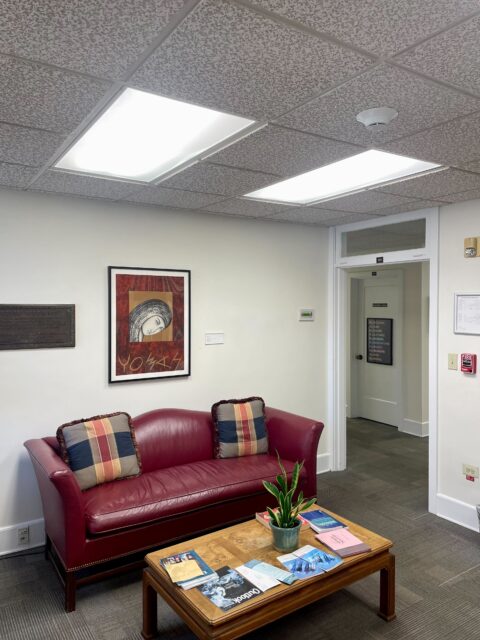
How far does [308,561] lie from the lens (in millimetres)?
2354

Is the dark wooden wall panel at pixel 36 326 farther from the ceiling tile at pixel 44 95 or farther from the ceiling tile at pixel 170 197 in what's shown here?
the ceiling tile at pixel 44 95

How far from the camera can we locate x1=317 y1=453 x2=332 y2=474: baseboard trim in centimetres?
477

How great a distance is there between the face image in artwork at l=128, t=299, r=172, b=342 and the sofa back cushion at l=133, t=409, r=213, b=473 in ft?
2.03

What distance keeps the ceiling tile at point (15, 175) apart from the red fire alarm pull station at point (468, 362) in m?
3.21

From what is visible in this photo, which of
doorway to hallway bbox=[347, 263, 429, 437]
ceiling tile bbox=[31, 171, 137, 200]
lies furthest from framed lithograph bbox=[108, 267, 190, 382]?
doorway to hallway bbox=[347, 263, 429, 437]

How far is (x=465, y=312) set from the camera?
3602 mm

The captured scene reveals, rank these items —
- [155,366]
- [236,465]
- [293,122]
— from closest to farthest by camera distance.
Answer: [293,122] → [236,465] → [155,366]

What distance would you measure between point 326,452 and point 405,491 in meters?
0.84

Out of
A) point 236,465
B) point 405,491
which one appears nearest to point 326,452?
point 405,491

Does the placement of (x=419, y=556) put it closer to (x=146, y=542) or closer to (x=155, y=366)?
(x=146, y=542)

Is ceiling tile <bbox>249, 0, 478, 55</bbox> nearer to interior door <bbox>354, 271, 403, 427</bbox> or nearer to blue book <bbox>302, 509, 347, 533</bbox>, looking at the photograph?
blue book <bbox>302, 509, 347, 533</bbox>

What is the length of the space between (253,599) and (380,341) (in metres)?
5.24

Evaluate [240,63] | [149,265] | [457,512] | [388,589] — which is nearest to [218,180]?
[149,265]

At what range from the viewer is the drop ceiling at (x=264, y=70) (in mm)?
1288
